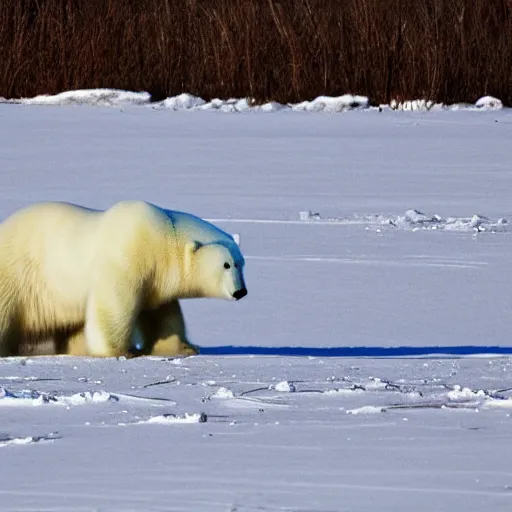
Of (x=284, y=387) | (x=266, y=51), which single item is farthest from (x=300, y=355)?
(x=266, y=51)

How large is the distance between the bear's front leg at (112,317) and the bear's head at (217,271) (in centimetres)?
23

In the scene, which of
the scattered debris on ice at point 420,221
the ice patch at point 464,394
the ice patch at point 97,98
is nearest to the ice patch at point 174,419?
the ice patch at point 464,394

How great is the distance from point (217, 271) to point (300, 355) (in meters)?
0.40

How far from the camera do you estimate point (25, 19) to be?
16484 mm

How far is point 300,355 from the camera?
17.3 ft

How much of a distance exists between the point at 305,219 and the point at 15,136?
4960mm

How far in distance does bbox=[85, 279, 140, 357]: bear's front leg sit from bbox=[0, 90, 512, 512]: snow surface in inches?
5.7

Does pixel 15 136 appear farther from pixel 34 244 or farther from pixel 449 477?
pixel 449 477

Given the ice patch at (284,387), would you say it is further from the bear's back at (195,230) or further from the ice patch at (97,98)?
the ice patch at (97,98)

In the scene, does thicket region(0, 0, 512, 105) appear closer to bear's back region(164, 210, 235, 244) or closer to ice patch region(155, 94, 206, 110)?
ice patch region(155, 94, 206, 110)

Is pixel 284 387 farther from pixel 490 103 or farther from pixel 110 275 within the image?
pixel 490 103

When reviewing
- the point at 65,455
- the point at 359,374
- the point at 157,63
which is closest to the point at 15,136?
the point at 157,63

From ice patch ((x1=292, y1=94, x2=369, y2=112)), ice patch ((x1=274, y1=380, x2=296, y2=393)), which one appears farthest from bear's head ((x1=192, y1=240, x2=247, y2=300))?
ice patch ((x1=292, y1=94, x2=369, y2=112))

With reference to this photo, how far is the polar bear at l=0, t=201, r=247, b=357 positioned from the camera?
514 centimetres
